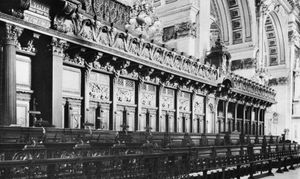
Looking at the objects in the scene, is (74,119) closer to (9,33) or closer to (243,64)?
(9,33)

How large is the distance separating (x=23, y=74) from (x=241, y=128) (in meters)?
15.1

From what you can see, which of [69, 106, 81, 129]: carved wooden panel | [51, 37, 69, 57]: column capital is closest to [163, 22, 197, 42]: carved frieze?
[69, 106, 81, 129]: carved wooden panel

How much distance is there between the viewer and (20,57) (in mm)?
7062

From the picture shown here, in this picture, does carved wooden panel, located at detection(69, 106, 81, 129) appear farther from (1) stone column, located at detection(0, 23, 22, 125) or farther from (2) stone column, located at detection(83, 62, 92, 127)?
(1) stone column, located at detection(0, 23, 22, 125)

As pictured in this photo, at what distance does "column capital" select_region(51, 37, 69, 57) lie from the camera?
7395 mm

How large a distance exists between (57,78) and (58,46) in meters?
0.77

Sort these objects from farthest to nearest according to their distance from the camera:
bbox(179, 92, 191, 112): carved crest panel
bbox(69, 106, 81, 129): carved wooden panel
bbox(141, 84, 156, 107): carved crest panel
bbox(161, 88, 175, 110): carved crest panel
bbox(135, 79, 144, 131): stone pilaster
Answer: bbox(179, 92, 191, 112): carved crest panel → bbox(161, 88, 175, 110): carved crest panel → bbox(141, 84, 156, 107): carved crest panel → bbox(135, 79, 144, 131): stone pilaster → bbox(69, 106, 81, 129): carved wooden panel

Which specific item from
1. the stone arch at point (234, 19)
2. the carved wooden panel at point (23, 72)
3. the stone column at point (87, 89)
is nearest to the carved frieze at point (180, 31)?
the stone arch at point (234, 19)

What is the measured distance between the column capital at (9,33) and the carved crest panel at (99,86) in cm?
275

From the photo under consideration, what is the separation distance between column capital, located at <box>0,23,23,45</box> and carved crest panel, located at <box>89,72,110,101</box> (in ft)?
9.04

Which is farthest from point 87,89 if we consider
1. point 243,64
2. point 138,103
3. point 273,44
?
point 273,44

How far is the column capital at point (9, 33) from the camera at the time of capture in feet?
21.1

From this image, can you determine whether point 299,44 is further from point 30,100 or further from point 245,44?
point 30,100

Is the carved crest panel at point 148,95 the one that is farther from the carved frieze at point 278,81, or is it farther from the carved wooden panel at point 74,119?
the carved frieze at point 278,81
